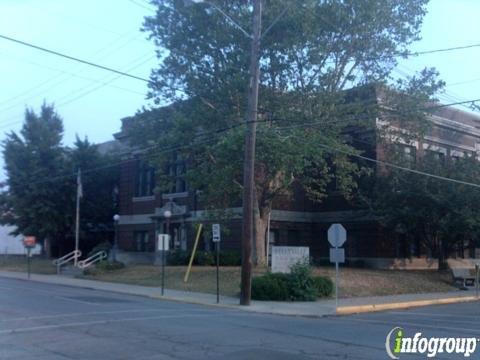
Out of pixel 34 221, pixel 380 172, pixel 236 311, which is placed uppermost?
pixel 380 172

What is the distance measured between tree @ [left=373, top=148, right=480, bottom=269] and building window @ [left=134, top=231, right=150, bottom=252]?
18040 millimetres

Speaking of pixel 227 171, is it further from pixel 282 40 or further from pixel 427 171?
pixel 427 171

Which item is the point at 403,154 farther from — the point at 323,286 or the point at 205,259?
the point at 323,286

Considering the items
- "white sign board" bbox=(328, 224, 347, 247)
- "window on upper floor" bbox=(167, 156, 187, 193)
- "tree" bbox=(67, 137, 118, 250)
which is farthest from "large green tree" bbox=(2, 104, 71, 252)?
"white sign board" bbox=(328, 224, 347, 247)

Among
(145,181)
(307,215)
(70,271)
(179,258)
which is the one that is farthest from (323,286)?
(145,181)

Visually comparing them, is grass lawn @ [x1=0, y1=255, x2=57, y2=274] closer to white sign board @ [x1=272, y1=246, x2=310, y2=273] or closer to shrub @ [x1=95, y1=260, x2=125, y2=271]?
shrub @ [x1=95, y1=260, x2=125, y2=271]

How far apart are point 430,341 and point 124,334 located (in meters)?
6.43

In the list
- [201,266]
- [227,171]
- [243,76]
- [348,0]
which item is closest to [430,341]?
[227,171]

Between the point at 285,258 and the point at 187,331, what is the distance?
1227cm

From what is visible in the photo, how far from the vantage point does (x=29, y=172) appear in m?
45.3

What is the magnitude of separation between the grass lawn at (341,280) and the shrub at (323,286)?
744 millimetres

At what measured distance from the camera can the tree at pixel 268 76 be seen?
1109 inches

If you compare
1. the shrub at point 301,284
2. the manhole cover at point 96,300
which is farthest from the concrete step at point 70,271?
the shrub at point 301,284

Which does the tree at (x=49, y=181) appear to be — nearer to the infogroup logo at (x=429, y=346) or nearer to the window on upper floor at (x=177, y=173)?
the window on upper floor at (x=177, y=173)
